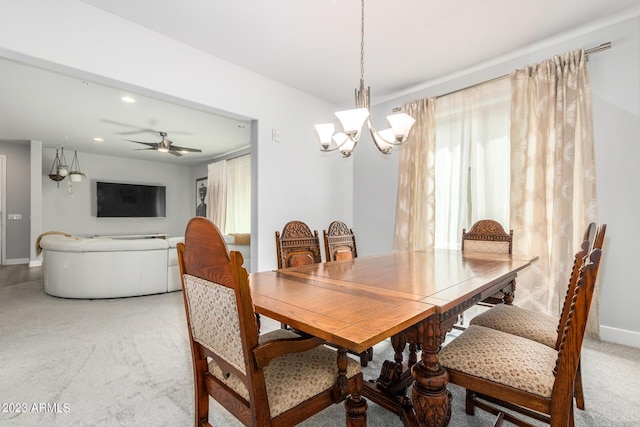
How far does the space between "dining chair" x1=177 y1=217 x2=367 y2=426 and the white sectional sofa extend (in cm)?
319

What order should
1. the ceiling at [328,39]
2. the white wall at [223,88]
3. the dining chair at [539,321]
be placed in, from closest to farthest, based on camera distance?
the dining chair at [539,321], the white wall at [223,88], the ceiling at [328,39]

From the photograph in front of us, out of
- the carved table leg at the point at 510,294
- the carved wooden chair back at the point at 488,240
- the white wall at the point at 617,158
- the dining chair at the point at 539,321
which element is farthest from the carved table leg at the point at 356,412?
the white wall at the point at 617,158

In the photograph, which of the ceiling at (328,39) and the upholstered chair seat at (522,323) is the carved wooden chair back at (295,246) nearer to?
the upholstered chair seat at (522,323)

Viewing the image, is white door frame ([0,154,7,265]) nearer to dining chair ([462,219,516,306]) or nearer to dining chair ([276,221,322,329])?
dining chair ([276,221,322,329])

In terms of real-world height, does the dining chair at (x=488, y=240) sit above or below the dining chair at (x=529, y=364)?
above

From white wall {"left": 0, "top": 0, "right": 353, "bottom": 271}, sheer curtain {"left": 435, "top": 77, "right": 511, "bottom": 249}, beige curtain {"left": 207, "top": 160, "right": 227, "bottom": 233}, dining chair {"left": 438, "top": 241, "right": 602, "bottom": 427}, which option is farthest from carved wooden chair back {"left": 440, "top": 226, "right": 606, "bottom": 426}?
beige curtain {"left": 207, "top": 160, "right": 227, "bottom": 233}

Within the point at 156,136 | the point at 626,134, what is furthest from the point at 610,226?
the point at 156,136

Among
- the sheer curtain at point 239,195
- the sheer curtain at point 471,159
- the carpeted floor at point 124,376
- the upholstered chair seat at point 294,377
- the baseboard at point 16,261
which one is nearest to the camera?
the upholstered chair seat at point 294,377

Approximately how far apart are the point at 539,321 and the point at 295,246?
1.50 meters

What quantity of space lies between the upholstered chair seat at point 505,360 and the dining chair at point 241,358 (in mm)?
429

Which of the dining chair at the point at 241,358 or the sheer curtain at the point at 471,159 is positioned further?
the sheer curtain at the point at 471,159

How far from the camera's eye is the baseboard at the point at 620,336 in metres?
2.31

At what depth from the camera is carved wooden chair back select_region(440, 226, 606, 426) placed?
934 millimetres

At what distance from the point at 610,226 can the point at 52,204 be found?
9.26 m
